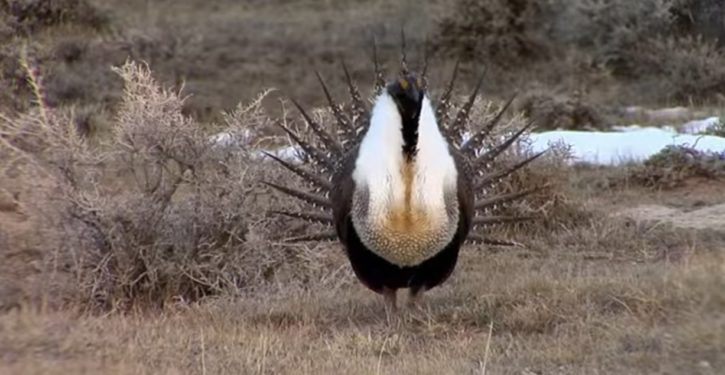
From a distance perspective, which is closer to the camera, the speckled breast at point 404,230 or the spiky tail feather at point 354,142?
the speckled breast at point 404,230

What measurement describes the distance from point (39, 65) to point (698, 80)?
11.8 meters

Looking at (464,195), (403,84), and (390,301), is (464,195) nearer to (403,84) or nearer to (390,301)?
(390,301)

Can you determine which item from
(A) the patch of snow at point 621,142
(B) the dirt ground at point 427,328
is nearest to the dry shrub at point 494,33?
(A) the patch of snow at point 621,142

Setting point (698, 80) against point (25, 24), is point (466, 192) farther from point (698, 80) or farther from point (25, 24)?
point (25, 24)

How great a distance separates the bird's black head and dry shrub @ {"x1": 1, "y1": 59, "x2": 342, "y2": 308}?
9.92 feet

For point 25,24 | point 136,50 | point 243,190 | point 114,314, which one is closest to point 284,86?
point 136,50

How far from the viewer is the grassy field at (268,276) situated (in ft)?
19.8

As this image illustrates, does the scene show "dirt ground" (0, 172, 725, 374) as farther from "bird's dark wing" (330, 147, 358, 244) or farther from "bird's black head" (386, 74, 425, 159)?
"bird's black head" (386, 74, 425, 159)

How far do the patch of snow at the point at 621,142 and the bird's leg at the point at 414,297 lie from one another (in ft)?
22.7

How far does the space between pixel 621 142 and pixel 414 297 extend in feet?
32.5

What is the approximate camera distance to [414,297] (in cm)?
777

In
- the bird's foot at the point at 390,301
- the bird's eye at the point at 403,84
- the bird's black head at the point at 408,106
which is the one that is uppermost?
the bird's eye at the point at 403,84

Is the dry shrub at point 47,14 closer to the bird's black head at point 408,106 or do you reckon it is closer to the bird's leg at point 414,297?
the bird's leg at point 414,297

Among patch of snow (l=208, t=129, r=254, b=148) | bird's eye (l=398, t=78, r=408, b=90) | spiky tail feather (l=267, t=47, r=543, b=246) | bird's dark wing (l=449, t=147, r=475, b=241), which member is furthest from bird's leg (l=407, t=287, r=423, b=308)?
patch of snow (l=208, t=129, r=254, b=148)
